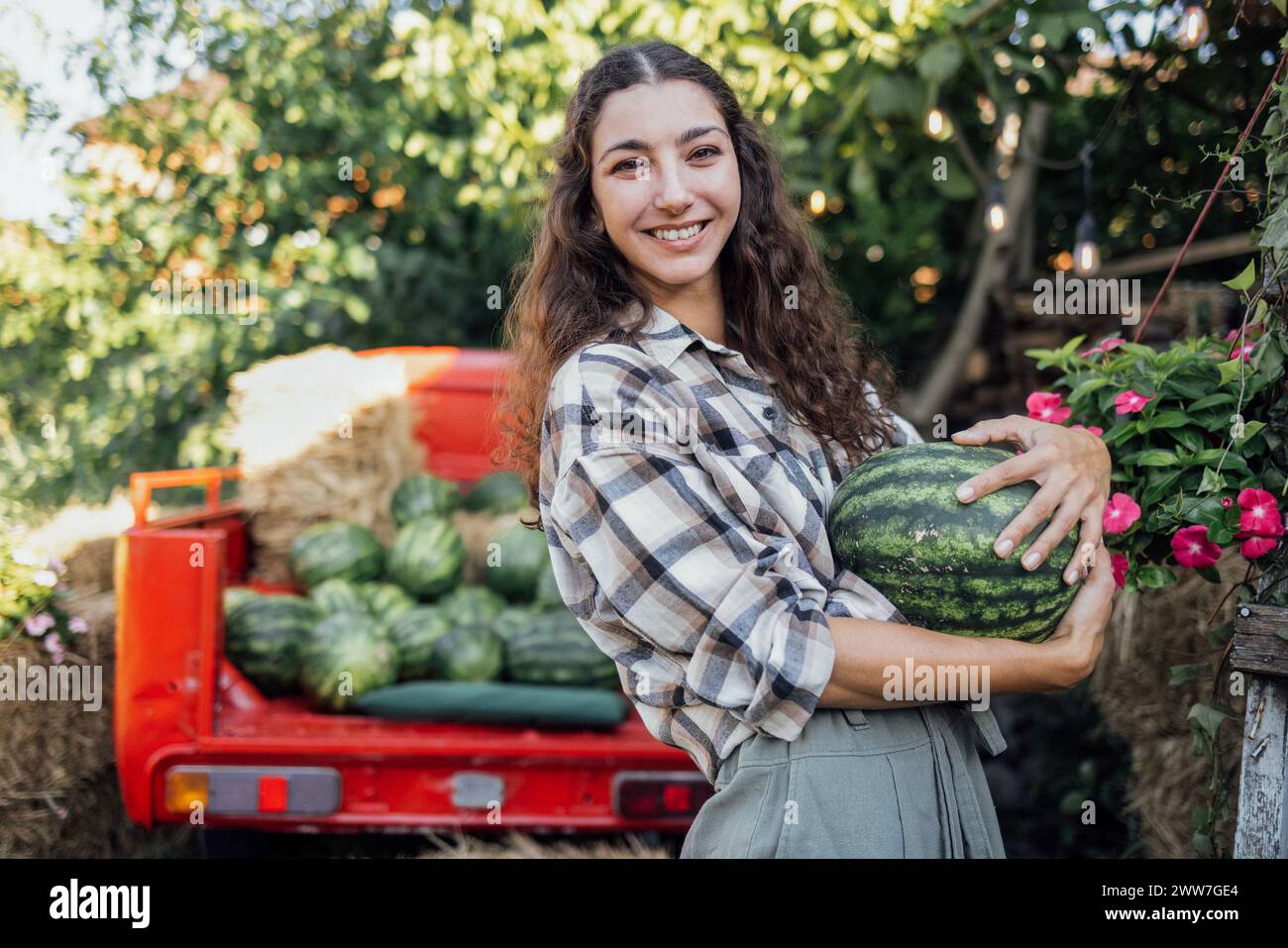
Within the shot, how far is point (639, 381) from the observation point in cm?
186

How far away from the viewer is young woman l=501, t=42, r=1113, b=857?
5.81ft

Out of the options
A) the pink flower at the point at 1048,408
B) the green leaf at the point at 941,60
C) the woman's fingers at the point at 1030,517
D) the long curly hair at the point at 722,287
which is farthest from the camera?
the green leaf at the point at 941,60

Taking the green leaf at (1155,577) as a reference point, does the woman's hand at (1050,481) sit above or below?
above

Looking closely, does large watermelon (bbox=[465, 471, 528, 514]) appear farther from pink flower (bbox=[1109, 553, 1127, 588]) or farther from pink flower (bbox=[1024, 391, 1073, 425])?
pink flower (bbox=[1109, 553, 1127, 588])

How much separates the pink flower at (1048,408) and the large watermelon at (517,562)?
2578 mm

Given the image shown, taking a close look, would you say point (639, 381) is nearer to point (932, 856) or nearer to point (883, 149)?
point (932, 856)

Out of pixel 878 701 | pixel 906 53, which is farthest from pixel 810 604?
pixel 906 53

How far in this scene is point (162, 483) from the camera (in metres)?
3.85

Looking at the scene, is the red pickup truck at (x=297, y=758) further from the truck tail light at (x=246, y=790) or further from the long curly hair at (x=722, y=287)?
the long curly hair at (x=722, y=287)

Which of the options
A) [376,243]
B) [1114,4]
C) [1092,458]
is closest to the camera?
[1092,458]

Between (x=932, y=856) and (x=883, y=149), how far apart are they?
4.39 m

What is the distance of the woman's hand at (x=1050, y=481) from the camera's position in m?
1.88

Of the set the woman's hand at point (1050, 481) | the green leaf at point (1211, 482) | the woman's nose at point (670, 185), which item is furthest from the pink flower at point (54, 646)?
the green leaf at point (1211, 482)

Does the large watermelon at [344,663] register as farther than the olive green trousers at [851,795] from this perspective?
Yes
